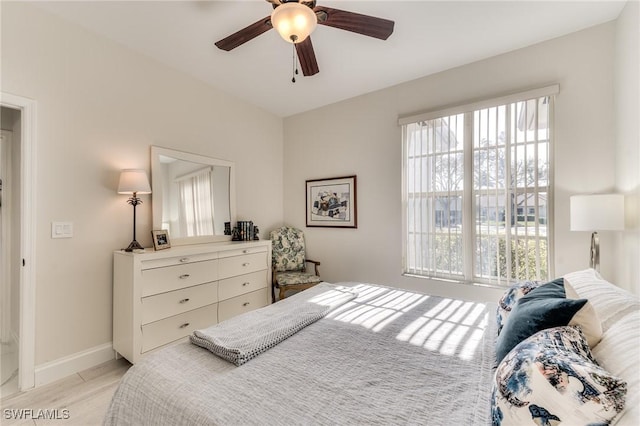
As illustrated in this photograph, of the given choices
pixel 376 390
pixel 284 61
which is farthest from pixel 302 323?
pixel 284 61

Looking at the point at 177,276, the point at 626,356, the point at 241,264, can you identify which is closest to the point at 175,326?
the point at 177,276

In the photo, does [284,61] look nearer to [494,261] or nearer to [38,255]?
[38,255]

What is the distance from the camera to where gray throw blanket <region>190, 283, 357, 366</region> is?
1245 millimetres

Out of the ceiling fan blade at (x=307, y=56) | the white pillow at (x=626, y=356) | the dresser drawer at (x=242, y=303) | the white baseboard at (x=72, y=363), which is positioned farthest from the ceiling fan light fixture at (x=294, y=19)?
the white baseboard at (x=72, y=363)

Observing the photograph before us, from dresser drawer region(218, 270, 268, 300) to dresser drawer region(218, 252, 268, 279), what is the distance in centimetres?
A: 5

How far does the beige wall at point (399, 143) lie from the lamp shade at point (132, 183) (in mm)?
2130

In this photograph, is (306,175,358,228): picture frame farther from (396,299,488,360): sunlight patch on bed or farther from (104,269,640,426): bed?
(104,269,640,426): bed

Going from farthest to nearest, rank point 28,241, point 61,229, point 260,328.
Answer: point 61,229 < point 28,241 < point 260,328

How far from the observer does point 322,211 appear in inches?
154

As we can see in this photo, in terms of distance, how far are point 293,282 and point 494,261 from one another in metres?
2.16

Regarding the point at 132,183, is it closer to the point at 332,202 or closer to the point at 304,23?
the point at 304,23

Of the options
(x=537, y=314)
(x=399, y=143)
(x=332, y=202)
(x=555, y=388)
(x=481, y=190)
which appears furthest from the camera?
(x=332, y=202)

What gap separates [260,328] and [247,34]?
1799 mm

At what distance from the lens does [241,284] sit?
3.11 meters
